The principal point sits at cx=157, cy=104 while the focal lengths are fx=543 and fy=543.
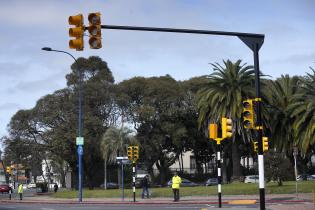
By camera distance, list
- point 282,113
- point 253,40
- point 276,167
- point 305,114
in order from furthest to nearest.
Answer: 1. point 282,113
2. point 305,114
3. point 276,167
4. point 253,40

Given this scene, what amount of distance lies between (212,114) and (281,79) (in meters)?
10.6

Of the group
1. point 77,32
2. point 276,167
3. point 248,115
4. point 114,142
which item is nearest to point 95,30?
point 77,32

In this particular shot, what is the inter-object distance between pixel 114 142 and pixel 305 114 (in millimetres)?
20995

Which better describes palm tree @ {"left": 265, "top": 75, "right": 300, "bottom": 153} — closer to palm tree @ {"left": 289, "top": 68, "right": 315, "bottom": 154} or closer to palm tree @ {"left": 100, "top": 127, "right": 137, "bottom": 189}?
palm tree @ {"left": 289, "top": 68, "right": 315, "bottom": 154}

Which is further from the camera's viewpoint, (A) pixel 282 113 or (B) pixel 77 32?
(A) pixel 282 113

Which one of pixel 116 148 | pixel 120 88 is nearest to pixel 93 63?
pixel 120 88

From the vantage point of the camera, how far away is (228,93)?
168ft

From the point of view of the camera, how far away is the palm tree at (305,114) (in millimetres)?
47562

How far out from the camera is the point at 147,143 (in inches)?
2721

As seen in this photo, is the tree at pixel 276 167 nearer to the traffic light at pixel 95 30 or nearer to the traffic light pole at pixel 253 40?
the traffic light pole at pixel 253 40

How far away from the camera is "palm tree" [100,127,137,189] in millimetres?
59062

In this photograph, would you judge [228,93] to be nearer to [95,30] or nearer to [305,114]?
[305,114]

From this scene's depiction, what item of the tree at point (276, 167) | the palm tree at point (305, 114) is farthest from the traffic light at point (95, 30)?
the palm tree at point (305, 114)

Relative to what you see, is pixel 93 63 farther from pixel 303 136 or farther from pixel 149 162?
pixel 303 136
